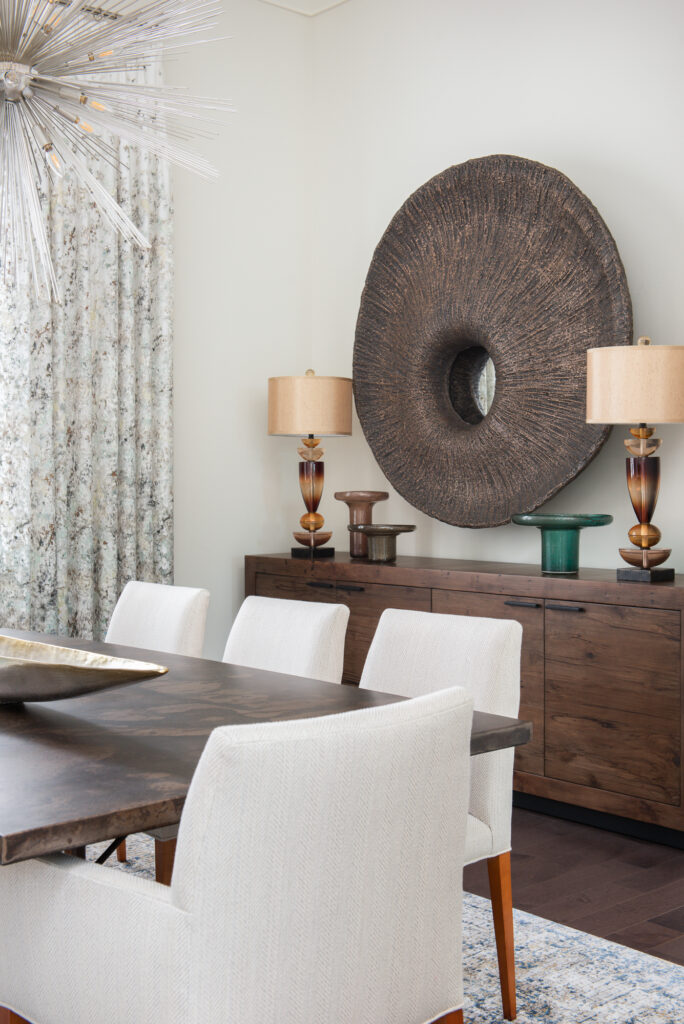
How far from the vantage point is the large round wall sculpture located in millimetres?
3609

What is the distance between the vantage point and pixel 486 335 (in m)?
3.92

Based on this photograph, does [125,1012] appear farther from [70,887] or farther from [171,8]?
[171,8]

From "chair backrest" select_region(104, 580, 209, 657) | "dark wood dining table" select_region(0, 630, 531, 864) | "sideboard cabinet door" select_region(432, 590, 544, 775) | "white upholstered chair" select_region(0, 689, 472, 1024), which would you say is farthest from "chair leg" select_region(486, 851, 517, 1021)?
"sideboard cabinet door" select_region(432, 590, 544, 775)

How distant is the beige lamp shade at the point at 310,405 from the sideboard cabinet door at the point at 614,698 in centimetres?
137

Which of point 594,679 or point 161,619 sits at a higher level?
point 161,619

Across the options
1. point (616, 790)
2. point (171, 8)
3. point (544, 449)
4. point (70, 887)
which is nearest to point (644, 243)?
point (544, 449)

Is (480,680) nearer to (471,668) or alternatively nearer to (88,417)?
(471,668)

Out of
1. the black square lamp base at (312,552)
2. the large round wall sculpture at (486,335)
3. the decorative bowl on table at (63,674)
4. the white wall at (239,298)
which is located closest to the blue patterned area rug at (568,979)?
the decorative bowl on table at (63,674)

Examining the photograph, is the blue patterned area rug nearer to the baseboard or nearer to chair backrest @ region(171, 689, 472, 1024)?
the baseboard

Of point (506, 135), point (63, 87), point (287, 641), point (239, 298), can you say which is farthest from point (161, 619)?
point (506, 135)

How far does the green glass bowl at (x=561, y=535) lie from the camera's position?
3395 mm

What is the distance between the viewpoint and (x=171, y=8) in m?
1.81

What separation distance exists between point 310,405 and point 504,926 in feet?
8.41

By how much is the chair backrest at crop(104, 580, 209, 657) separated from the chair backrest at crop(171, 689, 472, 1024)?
5.03ft
